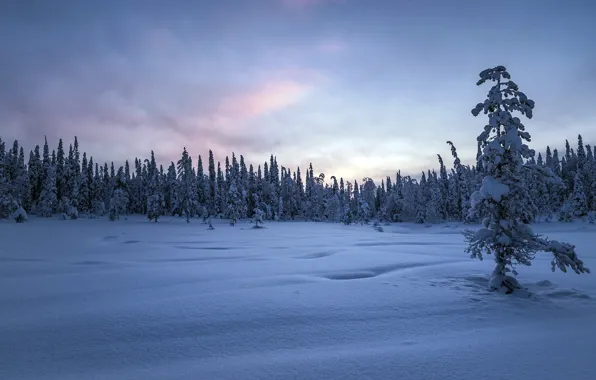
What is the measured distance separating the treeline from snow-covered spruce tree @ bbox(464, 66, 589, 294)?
40452 millimetres

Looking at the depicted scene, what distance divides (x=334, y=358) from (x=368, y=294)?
3.21 m

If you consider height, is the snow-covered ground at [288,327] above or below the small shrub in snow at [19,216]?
below

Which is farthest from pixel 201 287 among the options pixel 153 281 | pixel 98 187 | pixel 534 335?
pixel 98 187

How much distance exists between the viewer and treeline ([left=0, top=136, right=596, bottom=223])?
55.4 m

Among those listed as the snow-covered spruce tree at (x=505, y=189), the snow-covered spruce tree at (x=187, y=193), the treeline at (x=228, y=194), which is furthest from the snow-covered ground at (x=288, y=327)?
the snow-covered spruce tree at (x=187, y=193)

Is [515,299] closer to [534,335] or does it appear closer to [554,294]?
[554,294]

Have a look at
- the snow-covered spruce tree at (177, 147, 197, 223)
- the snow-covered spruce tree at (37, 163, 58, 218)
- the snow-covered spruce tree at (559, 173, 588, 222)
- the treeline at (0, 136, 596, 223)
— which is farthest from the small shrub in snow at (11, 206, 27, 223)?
the snow-covered spruce tree at (559, 173, 588, 222)

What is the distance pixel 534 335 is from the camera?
4406 millimetres

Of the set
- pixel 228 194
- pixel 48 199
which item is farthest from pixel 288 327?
pixel 48 199

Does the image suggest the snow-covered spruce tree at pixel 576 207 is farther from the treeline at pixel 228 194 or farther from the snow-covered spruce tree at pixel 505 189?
the snow-covered spruce tree at pixel 505 189

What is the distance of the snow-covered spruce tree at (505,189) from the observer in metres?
7.04

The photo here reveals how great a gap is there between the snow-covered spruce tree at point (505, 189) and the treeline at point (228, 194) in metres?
40.5

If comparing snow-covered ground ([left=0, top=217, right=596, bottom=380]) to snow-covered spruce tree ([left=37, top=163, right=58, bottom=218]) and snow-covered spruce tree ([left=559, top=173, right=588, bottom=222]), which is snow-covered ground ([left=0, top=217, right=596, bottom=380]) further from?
snow-covered spruce tree ([left=37, top=163, right=58, bottom=218])

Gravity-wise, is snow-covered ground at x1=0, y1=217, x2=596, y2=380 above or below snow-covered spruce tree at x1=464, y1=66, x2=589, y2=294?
below
